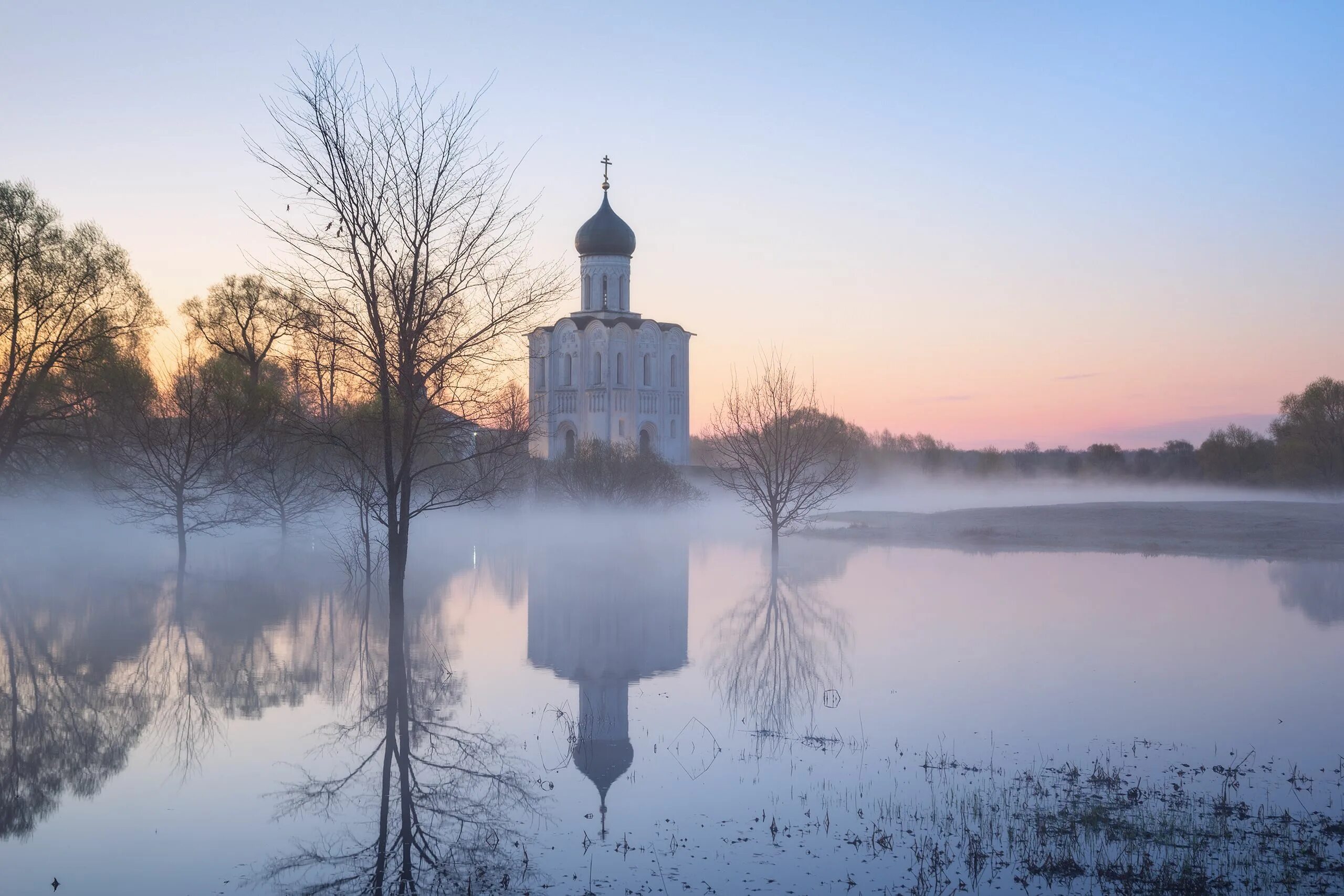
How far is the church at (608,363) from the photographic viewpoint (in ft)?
197

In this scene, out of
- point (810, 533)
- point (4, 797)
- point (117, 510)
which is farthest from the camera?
point (810, 533)

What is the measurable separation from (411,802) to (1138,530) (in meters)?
29.8

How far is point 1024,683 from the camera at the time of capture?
11.3m

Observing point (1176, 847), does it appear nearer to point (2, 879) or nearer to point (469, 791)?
point (469, 791)

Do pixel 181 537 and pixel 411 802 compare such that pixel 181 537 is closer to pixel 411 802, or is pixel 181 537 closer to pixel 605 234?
pixel 411 802

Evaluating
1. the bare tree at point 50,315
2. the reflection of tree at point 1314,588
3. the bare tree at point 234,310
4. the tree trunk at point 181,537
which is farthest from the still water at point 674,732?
the bare tree at point 234,310

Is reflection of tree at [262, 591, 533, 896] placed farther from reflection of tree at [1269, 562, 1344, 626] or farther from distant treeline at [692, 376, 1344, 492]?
distant treeline at [692, 376, 1344, 492]

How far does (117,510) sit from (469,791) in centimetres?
2948

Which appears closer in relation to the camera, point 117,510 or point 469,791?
point 469,791

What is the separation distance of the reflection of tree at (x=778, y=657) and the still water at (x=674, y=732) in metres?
0.07

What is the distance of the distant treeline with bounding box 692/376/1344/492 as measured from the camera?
59531 mm

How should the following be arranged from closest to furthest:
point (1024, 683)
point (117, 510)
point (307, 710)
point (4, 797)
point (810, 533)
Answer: point (4, 797), point (307, 710), point (1024, 683), point (117, 510), point (810, 533)

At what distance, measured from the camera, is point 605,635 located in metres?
14.7

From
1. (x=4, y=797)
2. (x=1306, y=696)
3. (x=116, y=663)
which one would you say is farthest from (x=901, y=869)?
(x=116, y=663)
